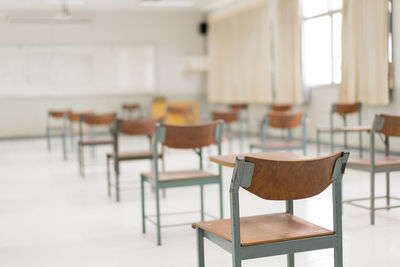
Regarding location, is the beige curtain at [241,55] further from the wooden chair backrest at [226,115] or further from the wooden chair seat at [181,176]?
the wooden chair seat at [181,176]

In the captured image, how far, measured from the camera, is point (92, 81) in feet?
43.8

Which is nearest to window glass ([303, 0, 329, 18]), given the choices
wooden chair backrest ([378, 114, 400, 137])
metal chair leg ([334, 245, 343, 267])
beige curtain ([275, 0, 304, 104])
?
beige curtain ([275, 0, 304, 104])

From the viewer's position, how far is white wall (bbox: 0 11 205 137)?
12.8 meters

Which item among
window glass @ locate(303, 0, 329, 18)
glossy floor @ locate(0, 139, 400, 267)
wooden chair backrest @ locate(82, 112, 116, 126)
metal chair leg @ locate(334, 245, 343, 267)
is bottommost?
glossy floor @ locate(0, 139, 400, 267)

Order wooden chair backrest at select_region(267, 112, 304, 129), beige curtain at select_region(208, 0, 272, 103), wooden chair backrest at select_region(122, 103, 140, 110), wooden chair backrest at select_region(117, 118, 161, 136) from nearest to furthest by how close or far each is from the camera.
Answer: wooden chair backrest at select_region(117, 118, 161, 136)
wooden chair backrest at select_region(267, 112, 304, 129)
beige curtain at select_region(208, 0, 272, 103)
wooden chair backrest at select_region(122, 103, 140, 110)

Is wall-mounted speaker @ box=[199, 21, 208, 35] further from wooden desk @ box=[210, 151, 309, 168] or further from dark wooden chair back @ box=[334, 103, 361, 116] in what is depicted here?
wooden desk @ box=[210, 151, 309, 168]

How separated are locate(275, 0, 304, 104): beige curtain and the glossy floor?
12.2 feet

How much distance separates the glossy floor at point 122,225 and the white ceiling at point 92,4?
19.5 ft

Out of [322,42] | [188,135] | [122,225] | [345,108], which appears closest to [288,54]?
[322,42]

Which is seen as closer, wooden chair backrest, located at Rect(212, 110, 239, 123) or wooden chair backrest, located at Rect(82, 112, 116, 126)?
wooden chair backrest, located at Rect(82, 112, 116, 126)

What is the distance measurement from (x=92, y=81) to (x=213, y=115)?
6.71 meters

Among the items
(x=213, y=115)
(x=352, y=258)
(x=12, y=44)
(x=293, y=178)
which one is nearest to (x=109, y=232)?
(x=352, y=258)

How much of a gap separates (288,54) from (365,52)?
2313 millimetres

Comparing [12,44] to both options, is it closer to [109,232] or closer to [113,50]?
[113,50]
